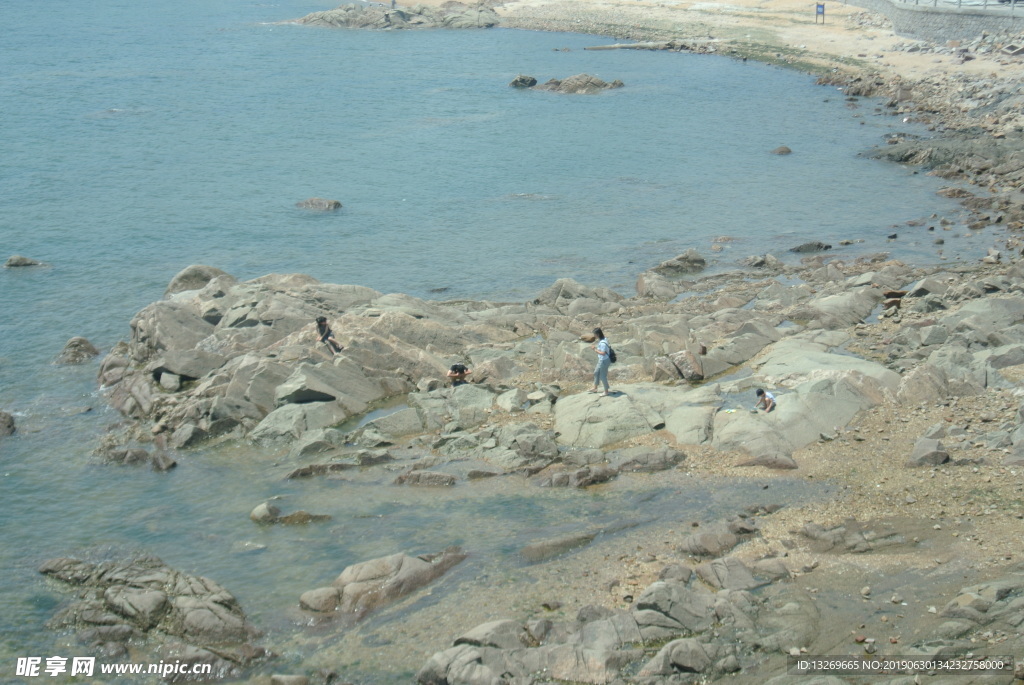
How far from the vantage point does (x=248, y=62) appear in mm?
79375

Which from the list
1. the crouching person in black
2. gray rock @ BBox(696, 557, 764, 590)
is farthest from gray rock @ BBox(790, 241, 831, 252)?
gray rock @ BBox(696, 557, 764, 590)

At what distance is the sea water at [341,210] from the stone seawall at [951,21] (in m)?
10.1

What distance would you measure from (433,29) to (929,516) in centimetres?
9170

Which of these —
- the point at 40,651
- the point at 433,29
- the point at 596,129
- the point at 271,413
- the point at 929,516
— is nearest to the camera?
the point at 40,651

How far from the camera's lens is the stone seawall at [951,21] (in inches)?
2317

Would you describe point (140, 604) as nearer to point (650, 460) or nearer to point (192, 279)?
point (650, 460)

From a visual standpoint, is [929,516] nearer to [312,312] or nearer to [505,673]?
[505,673]

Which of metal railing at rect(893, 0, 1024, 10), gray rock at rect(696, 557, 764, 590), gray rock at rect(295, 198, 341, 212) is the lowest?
gray rock at rect(696, 557, 764, 590)

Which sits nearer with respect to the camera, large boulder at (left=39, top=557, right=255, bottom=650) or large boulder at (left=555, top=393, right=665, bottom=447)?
large boulder at (left=39, top=557, right=255, bottom=650)

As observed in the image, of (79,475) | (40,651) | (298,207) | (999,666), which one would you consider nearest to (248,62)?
(298,207)

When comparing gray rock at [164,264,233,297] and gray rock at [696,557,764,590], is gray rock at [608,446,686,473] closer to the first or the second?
gray rock at [696,557,764,590]

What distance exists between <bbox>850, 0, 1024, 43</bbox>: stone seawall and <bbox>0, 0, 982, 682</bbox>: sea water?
10.1 m

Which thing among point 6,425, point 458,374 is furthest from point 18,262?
point 458,374

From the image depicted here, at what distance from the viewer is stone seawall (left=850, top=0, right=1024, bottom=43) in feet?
193
